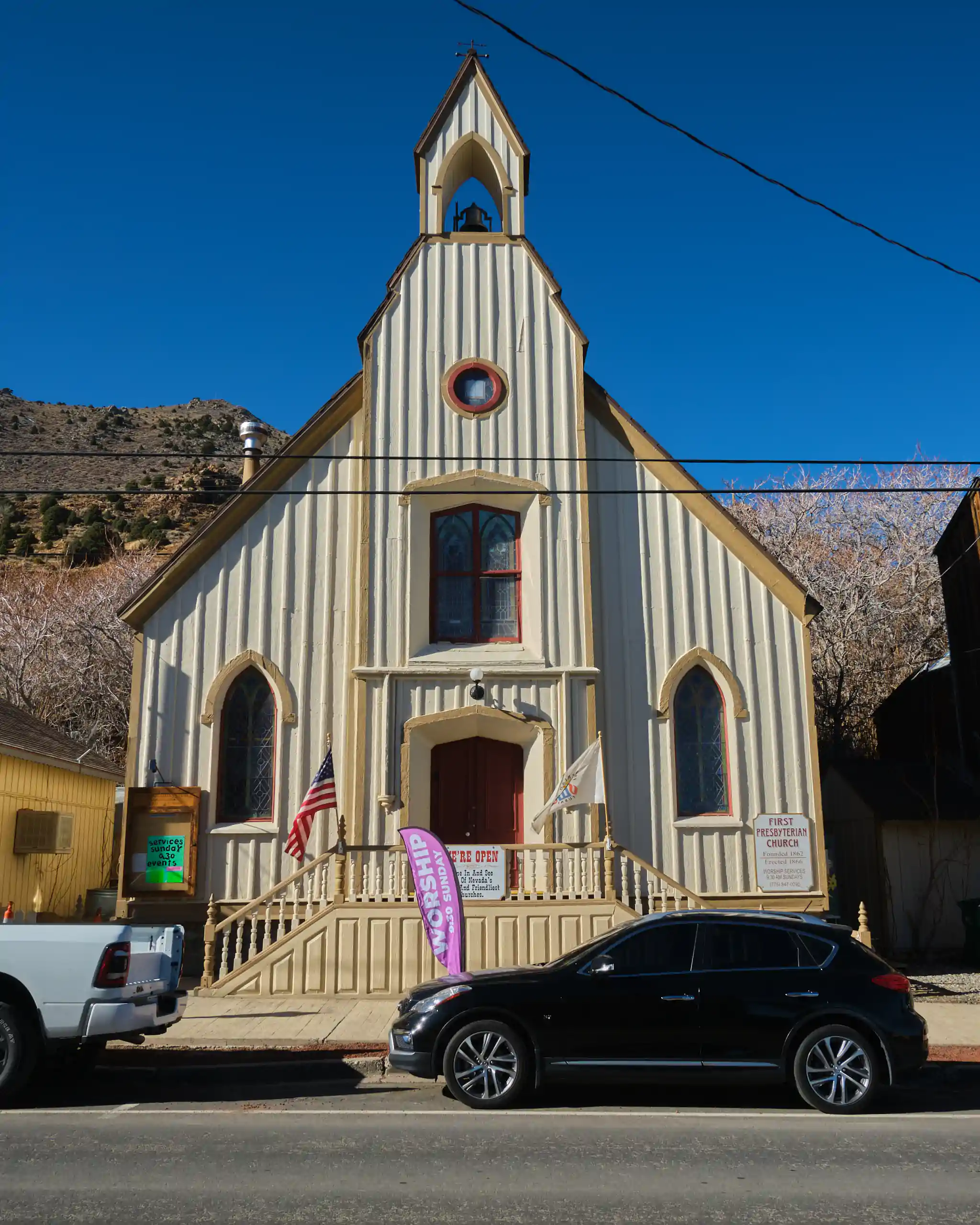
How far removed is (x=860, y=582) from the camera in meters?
31.2

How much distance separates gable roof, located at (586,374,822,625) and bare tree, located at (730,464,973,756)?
11.1 metres

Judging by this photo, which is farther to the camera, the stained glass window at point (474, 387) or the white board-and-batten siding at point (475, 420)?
the stained glass window at point (474, 387)

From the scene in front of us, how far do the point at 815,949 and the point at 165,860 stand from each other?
29.7 feet

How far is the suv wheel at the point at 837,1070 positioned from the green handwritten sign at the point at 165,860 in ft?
29.2

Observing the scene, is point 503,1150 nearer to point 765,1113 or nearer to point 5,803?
point 765,1113

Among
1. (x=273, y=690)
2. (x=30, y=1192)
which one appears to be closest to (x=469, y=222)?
(x=273, y=690)

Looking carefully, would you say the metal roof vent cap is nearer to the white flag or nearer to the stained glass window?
the stained glass window

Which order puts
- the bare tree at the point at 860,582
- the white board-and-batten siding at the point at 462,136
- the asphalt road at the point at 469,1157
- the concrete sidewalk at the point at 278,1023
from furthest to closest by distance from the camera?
the bare tree at the point at 860,582
the white board-and-batten siding at the point at 462,136
the concrete sidewalk at the point at 278,1023
the asphalt road at the point at 469,1157

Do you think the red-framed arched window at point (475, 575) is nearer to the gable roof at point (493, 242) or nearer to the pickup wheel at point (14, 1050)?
the gable roof at point (493, 242)

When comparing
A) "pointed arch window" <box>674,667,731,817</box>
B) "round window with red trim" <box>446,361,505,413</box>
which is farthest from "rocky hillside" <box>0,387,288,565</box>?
"pointed arch window" <box>674,667,731,817</box>

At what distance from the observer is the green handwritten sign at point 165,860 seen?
1429cm

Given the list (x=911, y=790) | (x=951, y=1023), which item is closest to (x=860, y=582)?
(x=911, y=790)

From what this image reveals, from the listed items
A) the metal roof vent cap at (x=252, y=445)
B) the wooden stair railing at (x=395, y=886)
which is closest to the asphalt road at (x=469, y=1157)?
the wooden stair railing at (x=395, y=886)

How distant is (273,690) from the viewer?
49.7 feet
